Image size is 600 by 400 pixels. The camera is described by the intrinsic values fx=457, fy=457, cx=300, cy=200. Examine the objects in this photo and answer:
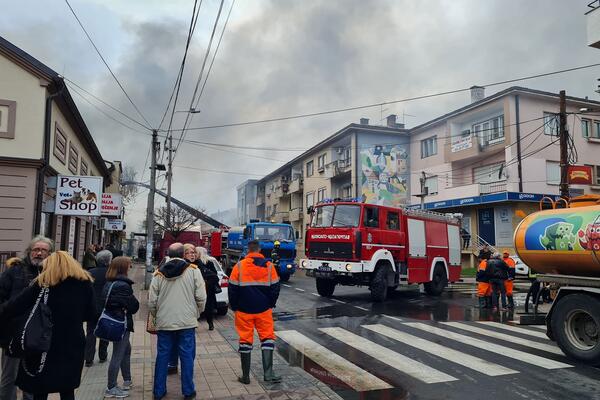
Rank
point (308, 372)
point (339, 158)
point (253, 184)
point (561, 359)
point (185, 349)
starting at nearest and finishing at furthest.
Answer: point (185, 349)
point (308, 372)
point (561, 359)
point (339, 158)
point (253, 184)

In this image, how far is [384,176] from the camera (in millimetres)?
36125

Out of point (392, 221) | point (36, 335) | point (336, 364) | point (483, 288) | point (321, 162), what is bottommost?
point (336, 364)

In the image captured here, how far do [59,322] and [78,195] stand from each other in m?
11.5

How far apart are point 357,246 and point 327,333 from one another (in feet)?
15.1

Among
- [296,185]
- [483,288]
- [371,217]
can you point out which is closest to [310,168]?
[296,185]

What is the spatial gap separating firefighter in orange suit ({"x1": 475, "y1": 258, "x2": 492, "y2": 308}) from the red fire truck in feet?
7.80

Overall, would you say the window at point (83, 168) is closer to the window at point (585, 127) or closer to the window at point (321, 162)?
the window at point (321, 162)

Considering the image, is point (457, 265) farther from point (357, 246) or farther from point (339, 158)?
point (339, 158)

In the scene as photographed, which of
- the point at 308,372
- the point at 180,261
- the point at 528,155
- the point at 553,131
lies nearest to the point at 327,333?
the point at 308,372

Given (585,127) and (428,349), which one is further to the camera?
(585,127)

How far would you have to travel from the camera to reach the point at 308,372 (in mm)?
6434

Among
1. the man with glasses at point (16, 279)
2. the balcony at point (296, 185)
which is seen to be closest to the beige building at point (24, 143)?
the man with glasses at point (16, 279)

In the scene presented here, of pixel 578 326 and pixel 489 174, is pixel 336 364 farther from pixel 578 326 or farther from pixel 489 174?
pixel 489 174

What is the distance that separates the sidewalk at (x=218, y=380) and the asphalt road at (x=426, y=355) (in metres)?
0.35
